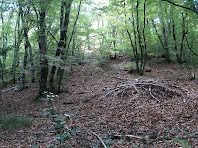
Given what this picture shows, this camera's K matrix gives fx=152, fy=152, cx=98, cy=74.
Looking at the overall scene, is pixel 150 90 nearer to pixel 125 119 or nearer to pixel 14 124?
pixel 125 119

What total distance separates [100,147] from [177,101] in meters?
3.79

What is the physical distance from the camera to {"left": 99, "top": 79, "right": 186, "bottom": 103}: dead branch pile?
6566mm

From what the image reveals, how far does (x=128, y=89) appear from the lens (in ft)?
25.5

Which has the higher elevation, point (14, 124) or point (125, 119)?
point (125, 119)

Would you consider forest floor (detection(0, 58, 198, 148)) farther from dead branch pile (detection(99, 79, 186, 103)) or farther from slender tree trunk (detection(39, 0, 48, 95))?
slender tree trunk (detection(39, 0, 48, 95))

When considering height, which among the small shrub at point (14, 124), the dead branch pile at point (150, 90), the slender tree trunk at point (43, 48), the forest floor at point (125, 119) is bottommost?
the small shrub at point (14, 124)

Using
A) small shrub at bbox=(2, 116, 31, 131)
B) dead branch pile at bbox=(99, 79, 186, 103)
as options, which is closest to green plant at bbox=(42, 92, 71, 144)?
small shrub at bbox=(2, 116, 31, 131)

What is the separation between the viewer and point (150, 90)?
7004 millimetres

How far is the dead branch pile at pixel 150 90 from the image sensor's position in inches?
259

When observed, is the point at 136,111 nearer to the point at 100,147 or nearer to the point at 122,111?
the point at 122,111

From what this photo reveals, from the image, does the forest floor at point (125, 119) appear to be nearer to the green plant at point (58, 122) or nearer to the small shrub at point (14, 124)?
the small shrub at point (14, 124)

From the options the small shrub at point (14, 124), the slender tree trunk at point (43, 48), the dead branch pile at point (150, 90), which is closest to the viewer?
the small shrub at point (14, 124)

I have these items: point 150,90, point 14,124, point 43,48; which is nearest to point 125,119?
point 150,90

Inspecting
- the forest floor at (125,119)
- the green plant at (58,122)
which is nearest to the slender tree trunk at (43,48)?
the forest floor at (125,119)
